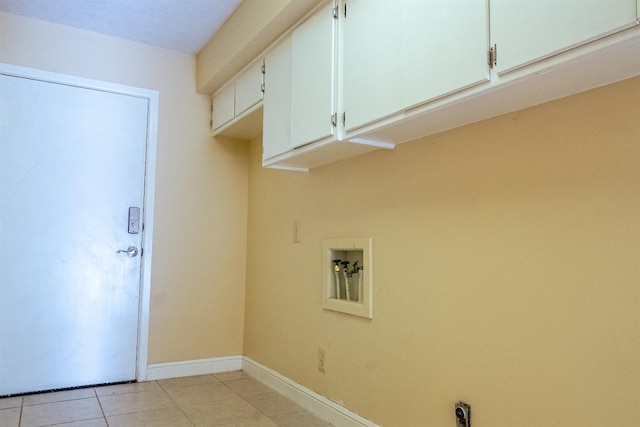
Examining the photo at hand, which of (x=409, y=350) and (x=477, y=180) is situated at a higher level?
(x=477, y=180)

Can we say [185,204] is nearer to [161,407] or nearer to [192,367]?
[192,367]

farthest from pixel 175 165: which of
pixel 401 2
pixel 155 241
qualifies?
pixel 401 2

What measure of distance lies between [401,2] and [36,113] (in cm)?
242

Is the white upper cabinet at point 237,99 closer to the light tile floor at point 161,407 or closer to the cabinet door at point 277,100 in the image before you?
the cabinet door at point 277,100

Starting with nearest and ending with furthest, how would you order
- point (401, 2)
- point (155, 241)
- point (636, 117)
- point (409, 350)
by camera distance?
point (636, 117) → point (401, 2) → point (409, 350) → point (155, 241)

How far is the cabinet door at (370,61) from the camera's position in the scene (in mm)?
1646

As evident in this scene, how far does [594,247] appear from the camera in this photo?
1301mm

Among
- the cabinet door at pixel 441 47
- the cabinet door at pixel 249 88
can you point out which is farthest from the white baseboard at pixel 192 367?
the cabinet door at pixel 441 47

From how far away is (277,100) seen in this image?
95.8 inches

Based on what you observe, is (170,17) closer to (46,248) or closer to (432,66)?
(46,248)

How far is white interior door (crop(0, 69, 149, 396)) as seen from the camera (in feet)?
9.19

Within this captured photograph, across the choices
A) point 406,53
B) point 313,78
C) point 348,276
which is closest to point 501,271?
point 406,53

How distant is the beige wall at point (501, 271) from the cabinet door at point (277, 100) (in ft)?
1.21

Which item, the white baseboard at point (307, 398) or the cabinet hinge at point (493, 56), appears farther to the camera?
the white baseboard at point (307, 398)
